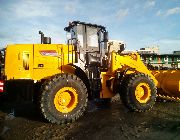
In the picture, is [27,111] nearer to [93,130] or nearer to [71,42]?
[71,42]

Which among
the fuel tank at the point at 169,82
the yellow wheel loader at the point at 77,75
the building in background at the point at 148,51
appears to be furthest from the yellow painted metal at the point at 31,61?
the building in background at the point at 148,51

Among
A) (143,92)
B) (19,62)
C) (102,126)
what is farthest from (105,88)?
(19,62)

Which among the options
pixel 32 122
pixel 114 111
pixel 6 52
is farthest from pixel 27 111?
pixel 114 111

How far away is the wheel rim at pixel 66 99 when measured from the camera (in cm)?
670

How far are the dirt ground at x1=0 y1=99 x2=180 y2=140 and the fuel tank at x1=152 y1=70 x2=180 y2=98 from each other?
670mm

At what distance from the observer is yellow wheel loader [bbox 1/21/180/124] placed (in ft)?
22.0

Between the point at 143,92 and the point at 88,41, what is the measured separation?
8.23ft

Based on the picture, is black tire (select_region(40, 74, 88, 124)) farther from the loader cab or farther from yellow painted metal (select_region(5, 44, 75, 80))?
the loader cab

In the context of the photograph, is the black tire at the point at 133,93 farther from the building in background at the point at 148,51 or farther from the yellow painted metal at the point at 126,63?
the building in background at the point at 148,51

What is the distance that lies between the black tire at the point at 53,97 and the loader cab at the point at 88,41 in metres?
1.31

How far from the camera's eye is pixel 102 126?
620cm

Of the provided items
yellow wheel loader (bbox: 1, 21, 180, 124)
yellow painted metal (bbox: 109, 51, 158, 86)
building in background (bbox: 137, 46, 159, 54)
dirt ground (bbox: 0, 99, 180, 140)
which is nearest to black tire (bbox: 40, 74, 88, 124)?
yellow wheel loader (bbox: 1, 21, 180, 124)

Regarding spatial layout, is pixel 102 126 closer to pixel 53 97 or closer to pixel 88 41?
pixel 53 97

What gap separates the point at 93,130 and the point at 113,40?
14.3 ft
